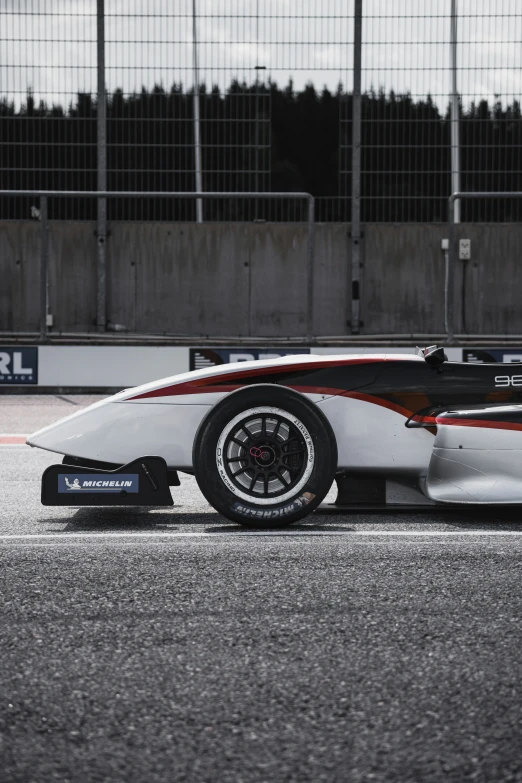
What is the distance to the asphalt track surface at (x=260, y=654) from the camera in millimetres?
2420

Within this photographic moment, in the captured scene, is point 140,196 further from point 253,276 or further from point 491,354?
point 491,354

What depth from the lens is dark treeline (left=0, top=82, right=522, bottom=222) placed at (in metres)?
18.3

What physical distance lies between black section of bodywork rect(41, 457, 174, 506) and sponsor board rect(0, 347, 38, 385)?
8.71 m

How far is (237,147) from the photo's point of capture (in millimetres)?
18594

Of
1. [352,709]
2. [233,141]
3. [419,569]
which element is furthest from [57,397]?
[352,709]

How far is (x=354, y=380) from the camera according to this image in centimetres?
517

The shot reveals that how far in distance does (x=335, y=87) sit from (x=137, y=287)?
16.1 feet

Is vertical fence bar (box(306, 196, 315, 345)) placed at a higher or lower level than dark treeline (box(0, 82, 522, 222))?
lower

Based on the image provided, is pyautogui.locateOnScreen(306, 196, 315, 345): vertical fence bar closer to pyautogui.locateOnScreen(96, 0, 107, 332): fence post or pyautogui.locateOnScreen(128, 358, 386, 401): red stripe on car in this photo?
pyautogui.locateOnScreen(96, 0, 107, 332): fence post

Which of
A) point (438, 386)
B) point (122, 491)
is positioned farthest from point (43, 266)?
point (438, 386)

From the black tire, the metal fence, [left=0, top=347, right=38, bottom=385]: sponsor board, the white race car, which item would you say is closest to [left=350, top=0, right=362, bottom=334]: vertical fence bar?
the metal fence

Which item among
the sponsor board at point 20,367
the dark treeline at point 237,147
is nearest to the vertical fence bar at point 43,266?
the sponsor board at point 20,367

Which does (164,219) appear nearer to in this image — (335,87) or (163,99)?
(163,99)

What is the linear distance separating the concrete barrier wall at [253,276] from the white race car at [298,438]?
37.9 ft
